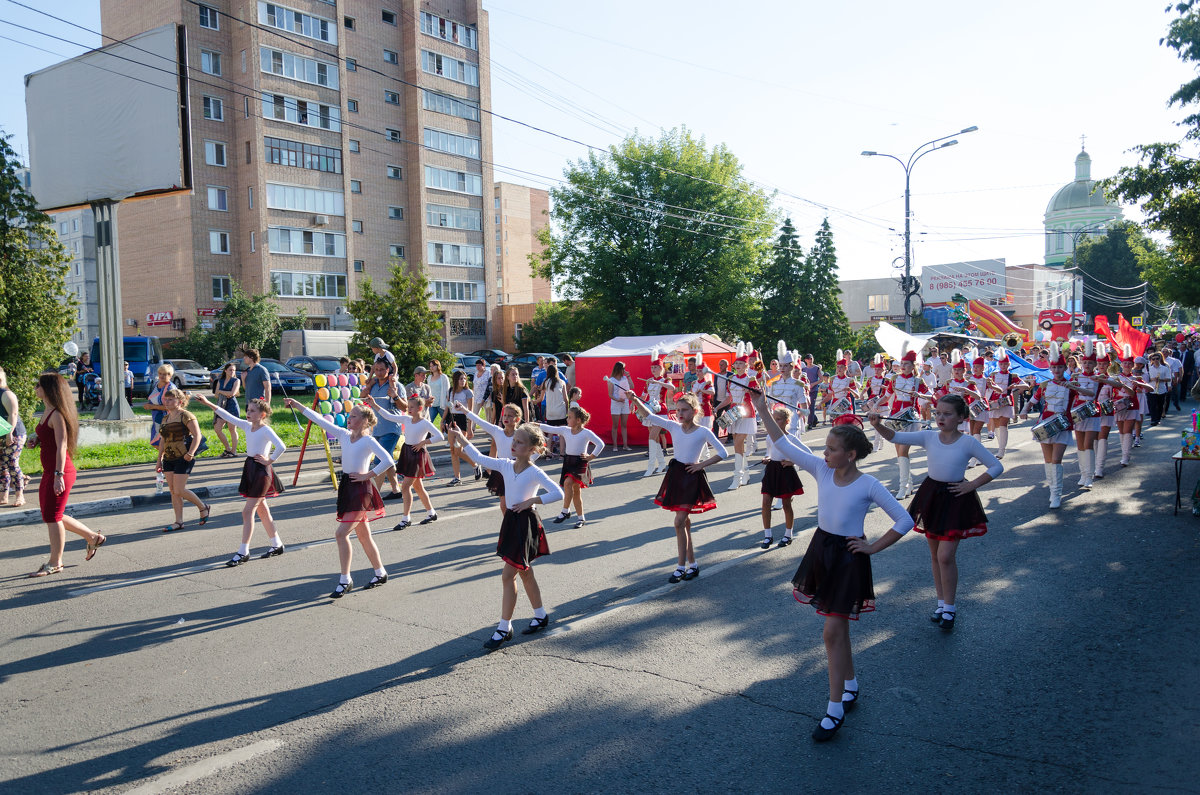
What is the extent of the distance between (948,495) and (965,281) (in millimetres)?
69025

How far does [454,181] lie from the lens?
173 ft

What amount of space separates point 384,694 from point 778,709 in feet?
7.79

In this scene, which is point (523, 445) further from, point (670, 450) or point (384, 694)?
point (670, 450)

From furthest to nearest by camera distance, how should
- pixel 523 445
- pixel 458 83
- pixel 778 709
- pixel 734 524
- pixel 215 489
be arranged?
1. pixel 458 83
2. pixel 215 489
3. pixel 734 524
4. pixel 523 445
5. pixel 778 709

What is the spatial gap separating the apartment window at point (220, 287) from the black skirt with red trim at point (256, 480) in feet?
133

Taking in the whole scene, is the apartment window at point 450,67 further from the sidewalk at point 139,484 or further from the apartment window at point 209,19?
the sidewalk at point 139,484

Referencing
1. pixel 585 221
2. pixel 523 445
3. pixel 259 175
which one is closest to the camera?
pixel 523 445

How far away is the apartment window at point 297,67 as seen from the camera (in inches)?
1718

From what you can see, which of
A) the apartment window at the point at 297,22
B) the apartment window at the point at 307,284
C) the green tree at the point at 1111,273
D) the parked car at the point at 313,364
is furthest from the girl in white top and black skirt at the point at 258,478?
the green tree at the point at 1111,273

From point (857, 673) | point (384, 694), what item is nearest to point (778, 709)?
point (857, 673)

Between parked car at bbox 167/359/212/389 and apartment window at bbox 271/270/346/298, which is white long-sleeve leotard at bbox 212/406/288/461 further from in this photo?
apartment window at bbox 271/270/346/298

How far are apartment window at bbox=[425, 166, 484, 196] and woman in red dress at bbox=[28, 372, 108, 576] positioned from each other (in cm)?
4608

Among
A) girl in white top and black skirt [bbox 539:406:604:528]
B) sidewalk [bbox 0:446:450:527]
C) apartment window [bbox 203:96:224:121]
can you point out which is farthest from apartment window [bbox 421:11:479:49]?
girl in white top and black skirt [bbox 539:406:604:528]

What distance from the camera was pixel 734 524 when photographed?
9.65m
